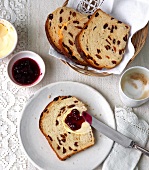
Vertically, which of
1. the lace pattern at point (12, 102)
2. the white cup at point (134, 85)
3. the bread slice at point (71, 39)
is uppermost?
the bread slice at point (71, 39)

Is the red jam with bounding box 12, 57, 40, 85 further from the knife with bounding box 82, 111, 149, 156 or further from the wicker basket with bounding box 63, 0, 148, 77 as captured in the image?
the knife with bounding box 82, 111, 149, 156

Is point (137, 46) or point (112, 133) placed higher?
point (137, 46)

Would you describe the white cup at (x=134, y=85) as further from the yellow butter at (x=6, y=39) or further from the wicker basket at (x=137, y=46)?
the yellow butter at (x=6, y=39)

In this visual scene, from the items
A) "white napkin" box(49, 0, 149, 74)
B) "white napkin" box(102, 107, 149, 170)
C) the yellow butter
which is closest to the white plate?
"white napkin" box(102, 107, 149, 170)

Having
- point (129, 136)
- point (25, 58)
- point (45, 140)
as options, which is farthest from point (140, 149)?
point (25, 58)

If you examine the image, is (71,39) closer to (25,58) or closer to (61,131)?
(25,58)

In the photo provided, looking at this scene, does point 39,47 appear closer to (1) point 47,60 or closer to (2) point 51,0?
(1) point 47,60

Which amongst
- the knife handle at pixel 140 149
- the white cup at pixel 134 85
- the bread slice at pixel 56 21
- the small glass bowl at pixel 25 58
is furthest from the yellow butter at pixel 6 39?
the knife handle at pixel 140 149

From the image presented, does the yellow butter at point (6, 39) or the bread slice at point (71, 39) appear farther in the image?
the yellow butter at point (6, 39)
